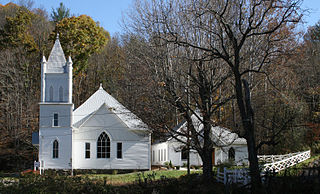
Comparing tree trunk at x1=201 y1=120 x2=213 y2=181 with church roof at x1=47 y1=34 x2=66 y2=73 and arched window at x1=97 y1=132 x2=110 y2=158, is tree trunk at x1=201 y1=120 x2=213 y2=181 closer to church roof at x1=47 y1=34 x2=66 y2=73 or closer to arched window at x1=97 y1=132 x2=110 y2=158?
arched window at x1=97 y1=132 x2=110 y2=158

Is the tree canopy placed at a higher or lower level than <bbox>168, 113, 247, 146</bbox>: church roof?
higher

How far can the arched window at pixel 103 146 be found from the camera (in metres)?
34.7

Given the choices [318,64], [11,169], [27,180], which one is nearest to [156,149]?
[11,169]

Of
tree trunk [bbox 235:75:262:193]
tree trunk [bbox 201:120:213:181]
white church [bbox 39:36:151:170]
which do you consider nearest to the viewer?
tree trunk [bbox 235:75:262:193]

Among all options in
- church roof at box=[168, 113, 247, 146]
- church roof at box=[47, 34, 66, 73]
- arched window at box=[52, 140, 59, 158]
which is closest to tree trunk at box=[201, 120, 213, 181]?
church roof at box=[168, 113, 247, 146]

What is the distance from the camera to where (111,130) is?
3484cm

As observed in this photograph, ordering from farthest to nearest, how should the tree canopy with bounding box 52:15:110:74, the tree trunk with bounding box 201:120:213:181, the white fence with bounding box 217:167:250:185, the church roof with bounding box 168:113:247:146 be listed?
the tree canopy with bounding box 52:15:110:74 < the church roof with bounding box 168:113:247:146 < the tree trunk with bounding box 201:120:213:181 < the white fence with bounding box 217:167:250:185

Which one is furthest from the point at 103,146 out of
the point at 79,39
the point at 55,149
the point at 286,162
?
the point at 286,162

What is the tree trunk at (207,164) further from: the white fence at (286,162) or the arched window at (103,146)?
the arched window at (103,146)

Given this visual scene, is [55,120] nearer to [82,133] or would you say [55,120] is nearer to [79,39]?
[82,133]

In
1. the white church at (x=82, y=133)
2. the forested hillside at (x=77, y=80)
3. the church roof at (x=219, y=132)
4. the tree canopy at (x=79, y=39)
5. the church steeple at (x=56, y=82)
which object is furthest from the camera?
the tree canopy at (x=79, y=39)

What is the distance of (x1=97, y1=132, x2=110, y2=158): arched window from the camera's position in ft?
114

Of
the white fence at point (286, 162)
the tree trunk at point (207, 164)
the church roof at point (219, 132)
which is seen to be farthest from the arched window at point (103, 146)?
the tree trunk at point (207, 164)

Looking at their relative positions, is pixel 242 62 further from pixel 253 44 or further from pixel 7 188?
pixel 7 188
